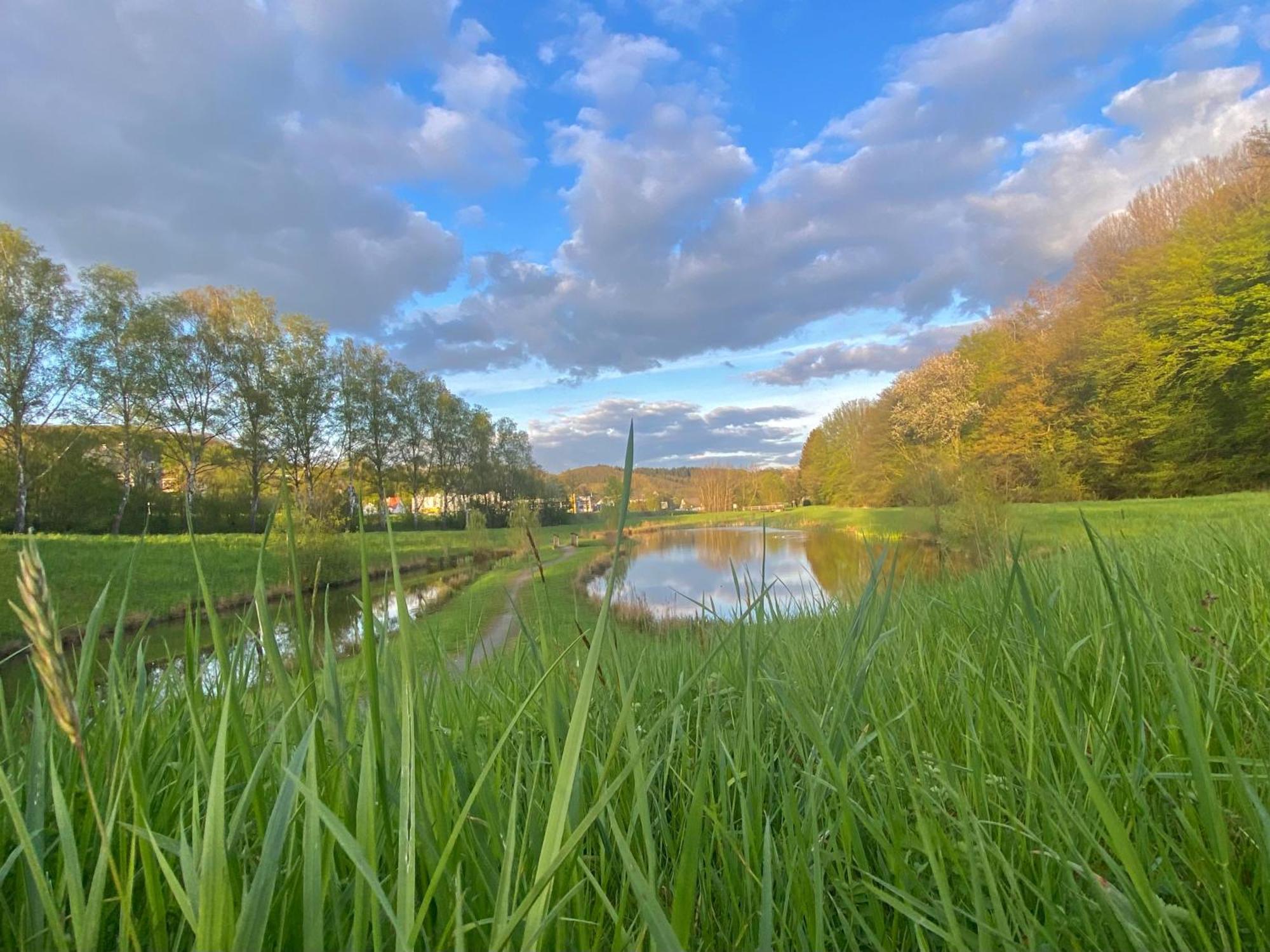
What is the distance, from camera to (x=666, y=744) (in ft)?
3.51

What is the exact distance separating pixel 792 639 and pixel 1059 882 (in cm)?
134

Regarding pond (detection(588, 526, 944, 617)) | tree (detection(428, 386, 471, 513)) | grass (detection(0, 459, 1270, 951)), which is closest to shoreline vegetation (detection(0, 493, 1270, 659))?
pond (detection(588, 526, 944, 617))

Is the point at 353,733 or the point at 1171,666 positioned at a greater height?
the point at 1171,666

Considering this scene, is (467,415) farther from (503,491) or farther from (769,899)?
(769,899)

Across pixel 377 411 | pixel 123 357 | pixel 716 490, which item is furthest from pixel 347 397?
pixel 716 490

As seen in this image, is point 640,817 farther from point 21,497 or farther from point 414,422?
point 414,422

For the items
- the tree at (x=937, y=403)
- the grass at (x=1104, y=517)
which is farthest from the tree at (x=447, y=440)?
the tree at (x=937, y=403)

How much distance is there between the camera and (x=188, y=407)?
26391 millimetres

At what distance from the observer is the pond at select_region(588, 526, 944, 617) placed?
3.81m

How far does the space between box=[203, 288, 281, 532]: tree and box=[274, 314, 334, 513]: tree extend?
0.54 meters

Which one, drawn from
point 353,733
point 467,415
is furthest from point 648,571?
point 467,415

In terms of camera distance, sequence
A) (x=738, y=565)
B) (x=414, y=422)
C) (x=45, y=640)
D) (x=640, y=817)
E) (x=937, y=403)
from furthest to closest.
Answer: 1. (x=414, y=422)
2. (x=937, y=403)
3. (x=738, y=565)
4. (x=640, y=817)
5. (x=45, y=640)

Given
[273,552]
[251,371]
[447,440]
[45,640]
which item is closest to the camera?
[45,640]

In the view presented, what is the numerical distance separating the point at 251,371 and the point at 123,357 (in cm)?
697
